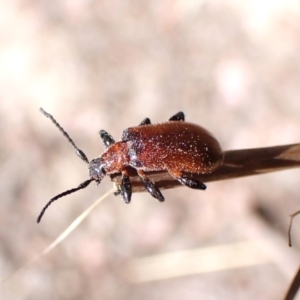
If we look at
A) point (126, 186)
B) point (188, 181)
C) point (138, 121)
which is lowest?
point (138, 121)

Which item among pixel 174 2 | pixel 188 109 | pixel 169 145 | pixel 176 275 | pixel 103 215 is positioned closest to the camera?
pixel 169 145

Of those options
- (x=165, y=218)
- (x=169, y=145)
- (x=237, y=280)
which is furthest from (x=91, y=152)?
(x=169, y=145)

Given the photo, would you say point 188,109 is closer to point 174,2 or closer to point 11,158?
point 174,2

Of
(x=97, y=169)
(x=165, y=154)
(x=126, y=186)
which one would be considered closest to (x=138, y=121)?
(x=97, y=169)

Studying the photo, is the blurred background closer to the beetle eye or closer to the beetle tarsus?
the beetle eye

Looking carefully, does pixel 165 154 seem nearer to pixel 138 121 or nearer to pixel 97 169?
pixel 97 169

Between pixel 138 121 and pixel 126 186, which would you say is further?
pixel 138 121

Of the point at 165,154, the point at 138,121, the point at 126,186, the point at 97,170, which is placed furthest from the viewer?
the point at 138,121

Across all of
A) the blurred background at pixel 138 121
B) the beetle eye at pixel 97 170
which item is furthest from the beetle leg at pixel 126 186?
the blurred background at pixel 138 121
